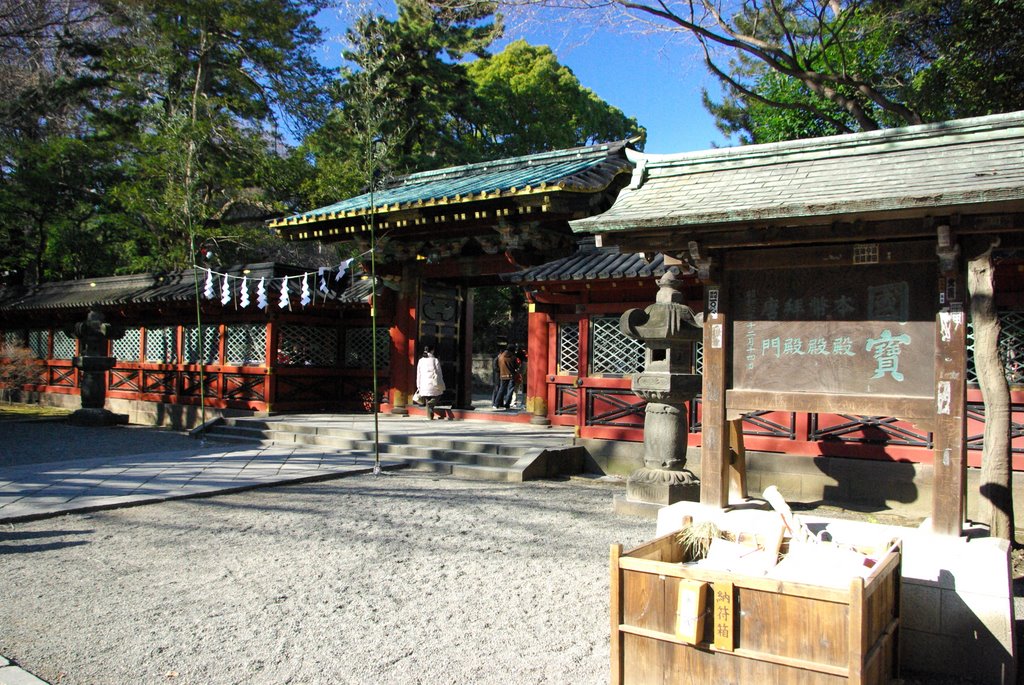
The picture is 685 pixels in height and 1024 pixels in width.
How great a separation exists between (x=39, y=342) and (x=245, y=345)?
977 centimetres

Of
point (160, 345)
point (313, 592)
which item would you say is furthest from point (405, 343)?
point (313, 592)

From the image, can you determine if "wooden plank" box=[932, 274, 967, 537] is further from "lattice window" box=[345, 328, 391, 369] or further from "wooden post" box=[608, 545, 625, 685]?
"lattice window" box=[345, 328, 391, 369]

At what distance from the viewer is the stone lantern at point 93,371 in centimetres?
1667

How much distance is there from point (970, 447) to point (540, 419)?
7015 mm

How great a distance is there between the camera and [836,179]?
18.5ft

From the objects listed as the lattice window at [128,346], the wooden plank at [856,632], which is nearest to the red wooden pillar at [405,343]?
the lattice window at [128,346]

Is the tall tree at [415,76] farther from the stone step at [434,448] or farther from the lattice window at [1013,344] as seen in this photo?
the lattice window at [1013,344]

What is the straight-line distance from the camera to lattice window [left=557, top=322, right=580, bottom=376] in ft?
41.5

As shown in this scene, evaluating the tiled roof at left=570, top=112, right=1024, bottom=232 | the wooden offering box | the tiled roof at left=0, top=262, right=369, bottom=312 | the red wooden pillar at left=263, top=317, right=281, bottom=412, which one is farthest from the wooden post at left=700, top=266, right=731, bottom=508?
the red wooden pillar at left=263, top=317, right=281, bottom=412

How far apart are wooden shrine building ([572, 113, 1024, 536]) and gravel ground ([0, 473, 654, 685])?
1.87 metres

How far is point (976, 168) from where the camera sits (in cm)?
518

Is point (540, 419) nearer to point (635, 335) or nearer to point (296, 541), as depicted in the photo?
point (635, 335)

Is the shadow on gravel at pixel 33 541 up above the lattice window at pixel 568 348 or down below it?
below

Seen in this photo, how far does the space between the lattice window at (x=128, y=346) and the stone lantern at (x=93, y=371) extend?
5.77 feet
